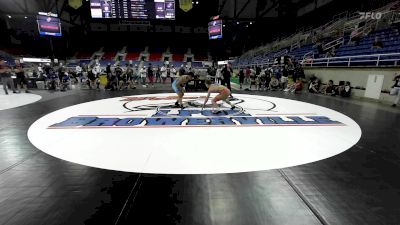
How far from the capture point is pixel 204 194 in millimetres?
2291

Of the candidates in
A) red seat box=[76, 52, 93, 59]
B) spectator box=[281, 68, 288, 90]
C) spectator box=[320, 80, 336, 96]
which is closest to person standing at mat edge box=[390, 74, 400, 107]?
spectator box=[320, 80, 336, 96]

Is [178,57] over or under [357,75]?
over

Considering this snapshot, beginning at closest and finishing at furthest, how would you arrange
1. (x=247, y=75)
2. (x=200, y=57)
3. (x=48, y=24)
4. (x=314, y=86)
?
(x=314, y=86) → (x=247, y=75) → (x=48, y=24) → (x=200, y=57)

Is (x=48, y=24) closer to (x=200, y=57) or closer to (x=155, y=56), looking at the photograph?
(x=155, y=56)

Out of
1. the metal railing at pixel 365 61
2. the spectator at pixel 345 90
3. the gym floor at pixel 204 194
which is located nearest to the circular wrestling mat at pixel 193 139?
the gym floor at pixel 204 194

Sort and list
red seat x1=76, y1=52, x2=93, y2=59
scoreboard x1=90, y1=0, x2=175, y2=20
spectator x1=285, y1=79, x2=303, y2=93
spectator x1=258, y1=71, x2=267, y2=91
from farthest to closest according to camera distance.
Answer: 1. red seat x1=76, y1=52, x2=93, y2=59
2. scoreboard x1=90, y1=0, x2=175, y2=20
3. spectator x1=258, y1=71, x2=267, y2=91
4. spectator x1=285, y1=79, x2=303, y2=93

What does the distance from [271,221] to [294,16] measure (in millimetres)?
29910

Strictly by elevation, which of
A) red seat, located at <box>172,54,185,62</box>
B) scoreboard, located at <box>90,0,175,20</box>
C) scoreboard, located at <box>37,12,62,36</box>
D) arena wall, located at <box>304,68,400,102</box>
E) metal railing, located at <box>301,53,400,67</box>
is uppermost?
scoreboard, located at <box>90,0,175,20</box>

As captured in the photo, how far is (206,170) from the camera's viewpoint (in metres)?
2.79

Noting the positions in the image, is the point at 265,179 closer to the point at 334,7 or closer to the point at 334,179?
the point at 334,179

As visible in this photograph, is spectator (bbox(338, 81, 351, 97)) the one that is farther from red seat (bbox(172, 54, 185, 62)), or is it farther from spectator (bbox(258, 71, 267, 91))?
red seat (bbox(172, 54, 185, 62))

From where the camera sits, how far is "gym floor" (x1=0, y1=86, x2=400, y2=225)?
193 cm

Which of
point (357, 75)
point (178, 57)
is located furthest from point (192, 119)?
point (178, 57)

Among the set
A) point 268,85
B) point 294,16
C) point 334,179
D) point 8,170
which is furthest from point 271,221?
point 294,16
